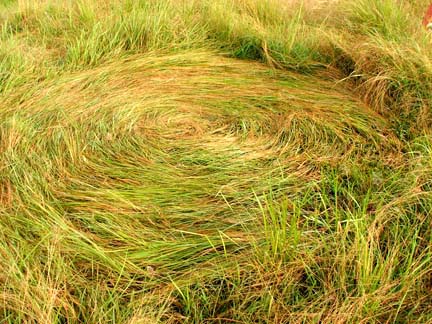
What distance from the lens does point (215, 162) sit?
2.32 meters

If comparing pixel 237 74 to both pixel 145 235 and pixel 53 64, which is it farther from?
pixel 145 235

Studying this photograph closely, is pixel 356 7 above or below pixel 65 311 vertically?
above

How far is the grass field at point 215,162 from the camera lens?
5.45 feet

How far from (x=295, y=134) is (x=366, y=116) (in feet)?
1.41

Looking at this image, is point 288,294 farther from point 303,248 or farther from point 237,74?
point 237,74

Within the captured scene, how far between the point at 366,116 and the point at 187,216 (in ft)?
3.97

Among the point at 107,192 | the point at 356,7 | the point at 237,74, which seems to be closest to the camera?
the point at 107,192

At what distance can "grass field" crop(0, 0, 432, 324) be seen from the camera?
1.66m

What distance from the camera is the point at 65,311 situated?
162 cm

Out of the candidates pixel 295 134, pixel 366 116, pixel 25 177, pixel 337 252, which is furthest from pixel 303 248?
pixel 25 177

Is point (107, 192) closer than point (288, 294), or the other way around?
point (288, 294)

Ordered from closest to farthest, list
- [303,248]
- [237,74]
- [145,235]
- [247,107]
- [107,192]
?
1. [303,248]
2. [145,235]
3. [107,192]
4. [247,107]
5. [237,74]

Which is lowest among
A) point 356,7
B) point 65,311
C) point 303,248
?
point 65,311

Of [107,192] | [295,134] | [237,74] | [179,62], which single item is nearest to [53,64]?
[179,62]
